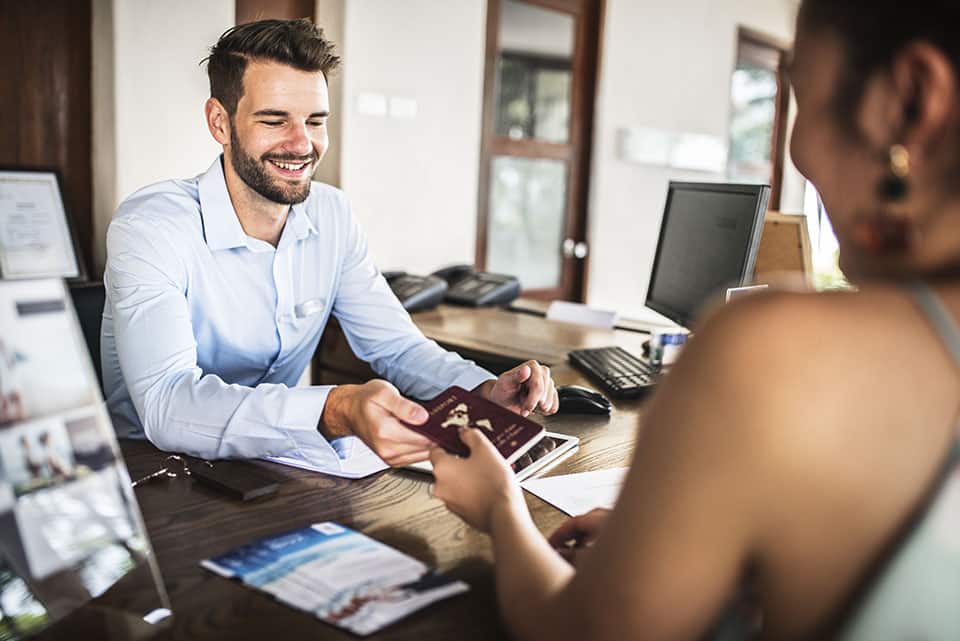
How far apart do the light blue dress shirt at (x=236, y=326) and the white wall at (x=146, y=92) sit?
87 centimetres

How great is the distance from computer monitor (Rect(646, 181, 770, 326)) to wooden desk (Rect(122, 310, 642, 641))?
68 centimetres

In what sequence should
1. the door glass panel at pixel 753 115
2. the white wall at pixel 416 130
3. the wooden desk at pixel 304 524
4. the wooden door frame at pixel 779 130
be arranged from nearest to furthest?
1. the wooden desk at pixel 304 524
2. the white wall at pixel 416 130
3. the door glass panel at pixel 753 115
4. the wooden door frame at pixel 779 130

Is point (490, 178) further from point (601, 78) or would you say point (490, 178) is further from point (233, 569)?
point (233, 569)

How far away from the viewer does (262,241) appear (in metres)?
2.02

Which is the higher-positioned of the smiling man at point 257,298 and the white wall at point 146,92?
→ the white wall at point 146,92

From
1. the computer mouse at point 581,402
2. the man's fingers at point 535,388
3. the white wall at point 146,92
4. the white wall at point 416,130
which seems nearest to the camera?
the man's fingers at point 535,388

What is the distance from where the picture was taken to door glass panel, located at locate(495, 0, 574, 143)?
4.14 meters

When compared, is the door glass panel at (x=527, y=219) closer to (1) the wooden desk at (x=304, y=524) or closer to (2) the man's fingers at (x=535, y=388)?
(2) the man's fingers at (x=535, y=388)

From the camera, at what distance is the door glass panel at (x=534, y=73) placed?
4.14 meters

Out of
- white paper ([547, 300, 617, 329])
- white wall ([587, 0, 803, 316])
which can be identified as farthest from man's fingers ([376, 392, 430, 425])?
white wall ([587, 0, 803, 316])

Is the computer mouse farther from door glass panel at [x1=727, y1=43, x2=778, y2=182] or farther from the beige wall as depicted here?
door glass panel at [x1=727, y1=43, x2=778, y2=182]

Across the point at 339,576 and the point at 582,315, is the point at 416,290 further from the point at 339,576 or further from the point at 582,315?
the point at 339,576

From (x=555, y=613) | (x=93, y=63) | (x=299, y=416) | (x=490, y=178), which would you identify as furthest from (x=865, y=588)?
(x=490, y=178)

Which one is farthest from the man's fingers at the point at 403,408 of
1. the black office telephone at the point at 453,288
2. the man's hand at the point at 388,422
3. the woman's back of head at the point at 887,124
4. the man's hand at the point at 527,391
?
the black office telephone at the point at 453,288
